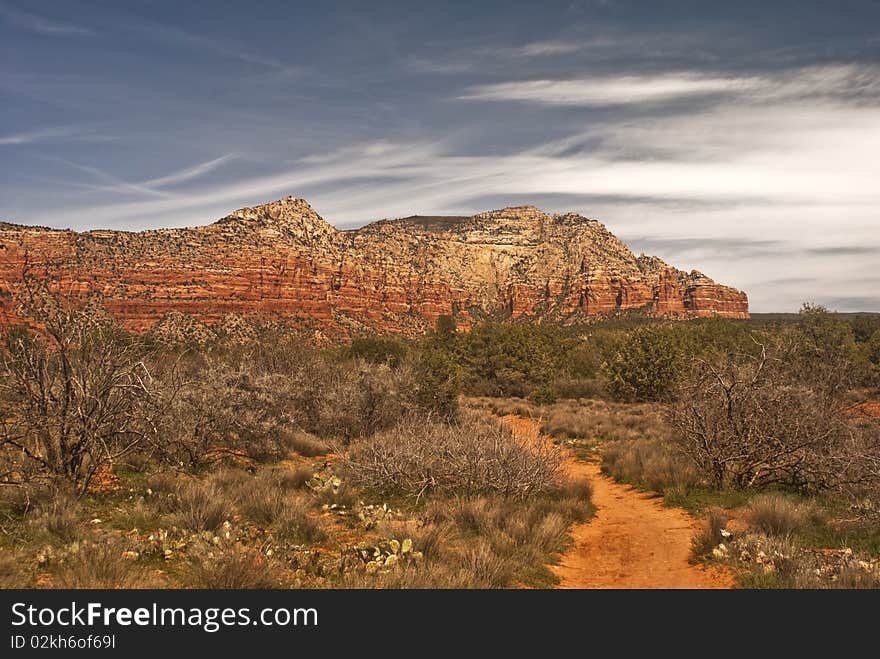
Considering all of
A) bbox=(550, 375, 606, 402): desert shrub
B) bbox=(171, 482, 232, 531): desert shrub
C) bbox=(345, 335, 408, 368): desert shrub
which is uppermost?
bbox=(345, 335, 408, 368): desert shrub

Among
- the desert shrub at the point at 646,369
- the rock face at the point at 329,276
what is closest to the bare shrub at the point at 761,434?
the desert shrub at the point at 646,369

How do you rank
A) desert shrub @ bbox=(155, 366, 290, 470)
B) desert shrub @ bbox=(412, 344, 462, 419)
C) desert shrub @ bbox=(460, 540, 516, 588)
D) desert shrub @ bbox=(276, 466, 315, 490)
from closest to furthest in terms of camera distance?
desert shrub @ bbox=(460, 540, 516, 588) → desert shrub @ bbox=(276, 466, 315, 490) → desert shrub @ bbox=(155, 366, 290, 470) → desert shrub @ bbox=(412, 344, 462, 419)

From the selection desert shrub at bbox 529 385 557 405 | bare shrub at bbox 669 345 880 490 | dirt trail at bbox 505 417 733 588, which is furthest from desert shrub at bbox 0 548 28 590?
desert shrub at bbox 529 385 557 405

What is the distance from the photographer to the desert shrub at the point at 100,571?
17.1 ft

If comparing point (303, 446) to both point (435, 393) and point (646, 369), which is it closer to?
point (435, 393)

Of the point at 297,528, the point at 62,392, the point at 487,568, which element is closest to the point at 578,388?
the point at 297,528

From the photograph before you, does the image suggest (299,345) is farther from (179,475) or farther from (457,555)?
(457,555)

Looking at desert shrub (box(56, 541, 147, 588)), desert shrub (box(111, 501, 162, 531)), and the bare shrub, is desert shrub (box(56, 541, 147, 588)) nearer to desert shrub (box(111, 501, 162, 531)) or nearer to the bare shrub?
desert shrub (box(111, 501, 162, 531))

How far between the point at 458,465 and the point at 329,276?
132 meters

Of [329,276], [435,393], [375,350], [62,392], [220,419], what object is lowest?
[435,393]

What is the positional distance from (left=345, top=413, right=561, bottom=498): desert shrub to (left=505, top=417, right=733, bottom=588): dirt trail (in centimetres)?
138

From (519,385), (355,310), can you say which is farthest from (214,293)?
(519,385)

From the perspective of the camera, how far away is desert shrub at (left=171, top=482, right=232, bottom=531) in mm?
7898

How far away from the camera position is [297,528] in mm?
8047
